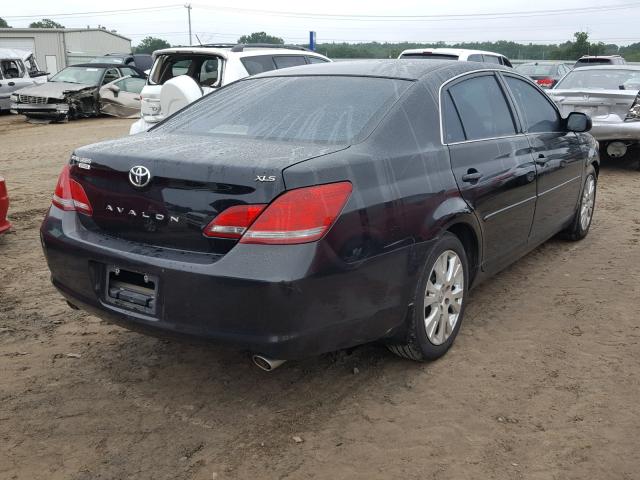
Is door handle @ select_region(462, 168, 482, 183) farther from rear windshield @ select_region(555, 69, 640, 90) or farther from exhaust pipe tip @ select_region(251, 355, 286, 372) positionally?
rear windshield @ select_region(555, 69, 640, 90)

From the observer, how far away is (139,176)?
291 centimetres

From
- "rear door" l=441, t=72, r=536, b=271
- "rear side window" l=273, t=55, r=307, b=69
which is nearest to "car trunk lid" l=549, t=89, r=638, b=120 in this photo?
"rear side window" l=273, t=55, r=307, b=69

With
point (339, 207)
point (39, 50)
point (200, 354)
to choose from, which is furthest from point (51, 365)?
point (39, 50)

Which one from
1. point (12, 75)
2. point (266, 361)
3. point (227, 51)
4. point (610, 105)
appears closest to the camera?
point (266, 361)

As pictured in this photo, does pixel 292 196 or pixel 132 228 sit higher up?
pixel 292 196

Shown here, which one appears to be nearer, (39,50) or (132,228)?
(132,228)

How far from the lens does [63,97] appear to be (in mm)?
16547

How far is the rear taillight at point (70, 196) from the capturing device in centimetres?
318

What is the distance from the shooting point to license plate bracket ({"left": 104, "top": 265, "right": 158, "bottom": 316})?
2.88 m

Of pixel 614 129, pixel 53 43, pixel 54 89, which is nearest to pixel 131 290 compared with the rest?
pixel 614 129

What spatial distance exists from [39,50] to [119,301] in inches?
1664

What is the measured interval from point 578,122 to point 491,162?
59.4 inches

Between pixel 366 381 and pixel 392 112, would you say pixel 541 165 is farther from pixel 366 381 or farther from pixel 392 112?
pixel 366 381

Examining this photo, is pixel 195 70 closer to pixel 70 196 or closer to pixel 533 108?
pixel 533 108
